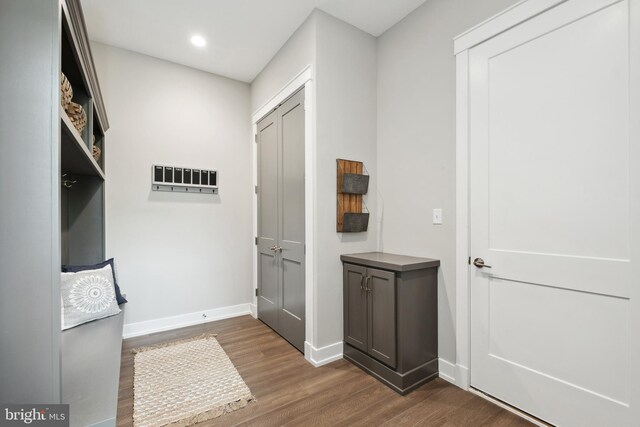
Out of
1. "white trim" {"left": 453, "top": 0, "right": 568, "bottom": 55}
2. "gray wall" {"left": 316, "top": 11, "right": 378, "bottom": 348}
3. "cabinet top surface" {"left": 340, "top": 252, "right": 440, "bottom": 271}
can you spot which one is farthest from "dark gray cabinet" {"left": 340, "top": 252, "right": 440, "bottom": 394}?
"white trim" {"left": 453, "top": 0, "right": 568, "bottom": 55}

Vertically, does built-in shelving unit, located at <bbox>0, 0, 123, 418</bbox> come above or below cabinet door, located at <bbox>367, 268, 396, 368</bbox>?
above

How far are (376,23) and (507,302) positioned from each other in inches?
101

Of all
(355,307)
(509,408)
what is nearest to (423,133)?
(355,307)

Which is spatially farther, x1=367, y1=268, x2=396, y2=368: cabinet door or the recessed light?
the recessed light

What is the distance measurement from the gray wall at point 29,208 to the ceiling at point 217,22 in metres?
1.91

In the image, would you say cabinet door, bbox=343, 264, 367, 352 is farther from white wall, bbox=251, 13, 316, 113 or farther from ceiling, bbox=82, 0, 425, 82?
ceiling, bbox=82, 0, 425, 82

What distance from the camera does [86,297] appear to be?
2066 millimetres

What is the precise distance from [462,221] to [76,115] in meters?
2.60

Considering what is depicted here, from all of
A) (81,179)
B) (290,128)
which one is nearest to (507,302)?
(290,128)

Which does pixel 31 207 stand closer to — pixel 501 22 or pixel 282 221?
pixel 282 221

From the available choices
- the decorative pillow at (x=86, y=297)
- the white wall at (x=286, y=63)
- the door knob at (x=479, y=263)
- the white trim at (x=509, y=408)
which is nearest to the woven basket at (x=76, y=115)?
the decorative pillow at (x=86, y=297)

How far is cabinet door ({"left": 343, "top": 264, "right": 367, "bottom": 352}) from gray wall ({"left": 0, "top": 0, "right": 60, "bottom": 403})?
1.88 m

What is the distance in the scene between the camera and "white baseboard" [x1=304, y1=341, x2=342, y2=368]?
245cm

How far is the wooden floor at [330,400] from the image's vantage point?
175 centimetres
